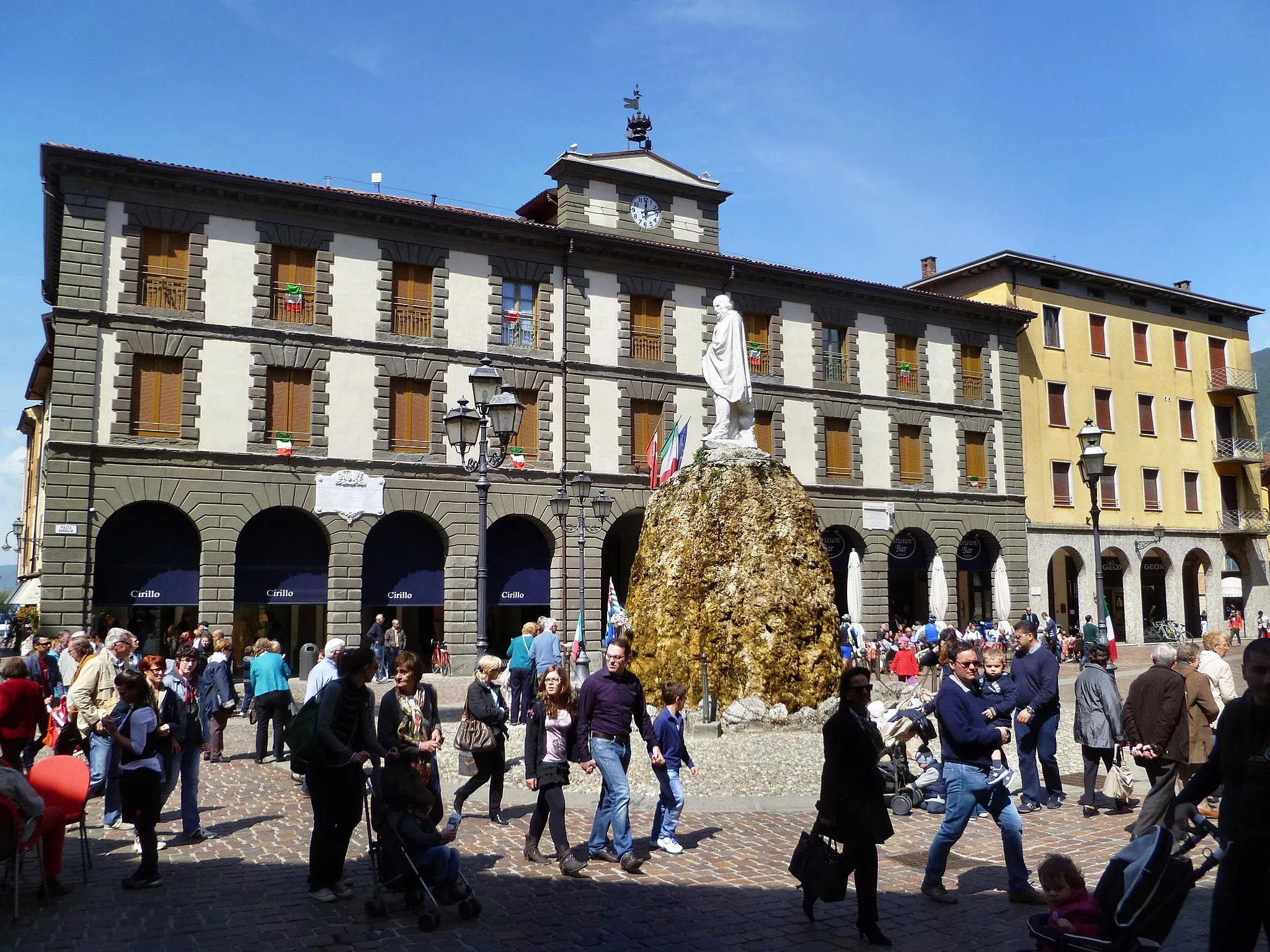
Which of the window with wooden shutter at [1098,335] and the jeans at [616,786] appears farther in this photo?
the window with wooden shutter at [1098,335]

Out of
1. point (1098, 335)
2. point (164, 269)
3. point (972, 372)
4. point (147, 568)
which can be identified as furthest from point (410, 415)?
point (1098, 335)

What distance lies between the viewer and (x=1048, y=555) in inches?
1492

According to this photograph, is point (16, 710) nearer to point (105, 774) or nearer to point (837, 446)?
point (105, 774)

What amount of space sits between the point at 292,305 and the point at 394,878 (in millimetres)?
22280

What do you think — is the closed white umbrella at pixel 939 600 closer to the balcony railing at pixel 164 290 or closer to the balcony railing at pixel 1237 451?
the balcony railing at pixel 164 290

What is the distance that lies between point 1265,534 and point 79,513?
144 ft

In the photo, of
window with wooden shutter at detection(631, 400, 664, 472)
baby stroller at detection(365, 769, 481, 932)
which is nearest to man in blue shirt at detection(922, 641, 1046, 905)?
baby stroller at detection(365, 769, 481, 932)

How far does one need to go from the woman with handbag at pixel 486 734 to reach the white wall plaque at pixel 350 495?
17952mm

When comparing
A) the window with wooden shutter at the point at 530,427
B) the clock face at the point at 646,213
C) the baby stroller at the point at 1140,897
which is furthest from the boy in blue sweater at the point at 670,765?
the clock face at the point at 646,213

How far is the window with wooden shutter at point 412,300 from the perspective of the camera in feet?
91.5

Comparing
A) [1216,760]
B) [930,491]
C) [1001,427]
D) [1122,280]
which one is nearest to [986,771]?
[1216,760]

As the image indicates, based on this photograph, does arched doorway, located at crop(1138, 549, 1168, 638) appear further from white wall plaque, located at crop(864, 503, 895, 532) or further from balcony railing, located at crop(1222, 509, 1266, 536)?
white wall plaque, located at crop(864, 503, 895, 532)

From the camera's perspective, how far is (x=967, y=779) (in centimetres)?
657

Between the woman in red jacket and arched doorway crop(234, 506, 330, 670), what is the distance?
1711cm
